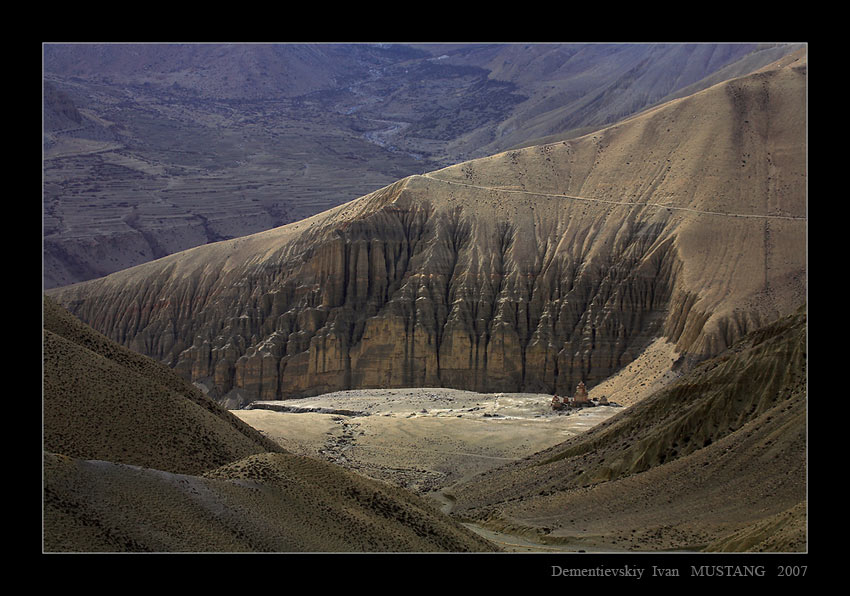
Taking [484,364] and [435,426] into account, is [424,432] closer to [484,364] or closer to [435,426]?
[435,426]

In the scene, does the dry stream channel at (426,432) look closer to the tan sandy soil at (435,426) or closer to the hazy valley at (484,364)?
the tan sandy soil at (435,426)

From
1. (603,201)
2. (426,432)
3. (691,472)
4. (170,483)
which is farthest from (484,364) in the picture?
(170,483)

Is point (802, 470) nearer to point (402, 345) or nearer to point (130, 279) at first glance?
point (402, 345)

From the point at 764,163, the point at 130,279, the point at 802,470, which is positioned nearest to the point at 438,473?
the point at 802,470

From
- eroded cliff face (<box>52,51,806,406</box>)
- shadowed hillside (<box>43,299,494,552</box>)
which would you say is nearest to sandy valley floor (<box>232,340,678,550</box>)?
eroded cliff face (<box>52,51,806,406</box>)

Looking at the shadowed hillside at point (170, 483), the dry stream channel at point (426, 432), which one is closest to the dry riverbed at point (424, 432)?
the dry stream channel at point (426, 432)
